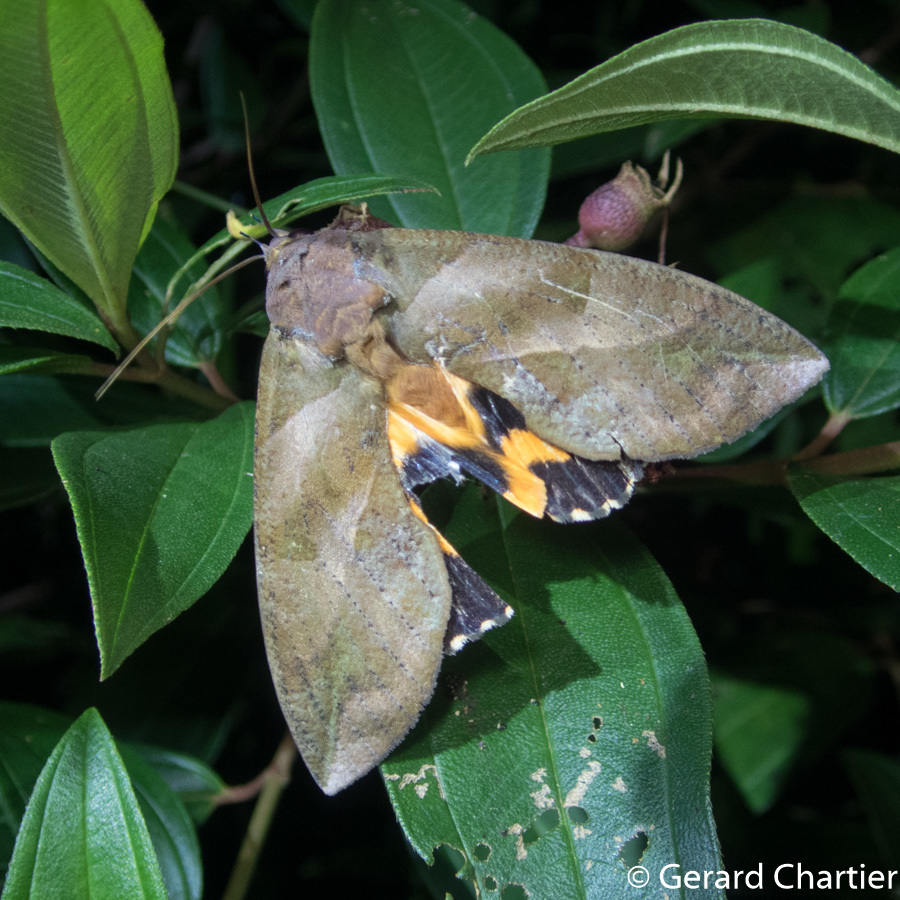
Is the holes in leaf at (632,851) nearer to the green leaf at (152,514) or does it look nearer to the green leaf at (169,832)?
the green leaf at (152,514)

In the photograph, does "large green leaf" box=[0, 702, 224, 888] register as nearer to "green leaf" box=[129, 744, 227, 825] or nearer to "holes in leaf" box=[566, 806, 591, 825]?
"green leaf" box=[129, 744, 227, 825]

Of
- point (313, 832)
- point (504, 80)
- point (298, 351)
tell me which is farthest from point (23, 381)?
point (313, 832)

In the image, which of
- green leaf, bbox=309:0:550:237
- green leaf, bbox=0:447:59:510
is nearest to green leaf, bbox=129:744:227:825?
green leaf, bbox=0:447:59:510

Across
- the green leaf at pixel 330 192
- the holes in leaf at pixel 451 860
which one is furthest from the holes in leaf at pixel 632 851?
the green leaf at pixel 330 192

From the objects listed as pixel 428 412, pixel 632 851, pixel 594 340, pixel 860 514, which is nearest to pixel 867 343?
pixel 860 514

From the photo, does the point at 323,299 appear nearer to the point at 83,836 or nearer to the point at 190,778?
the point at 83,836

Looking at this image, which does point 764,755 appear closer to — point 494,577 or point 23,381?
point 494,577
